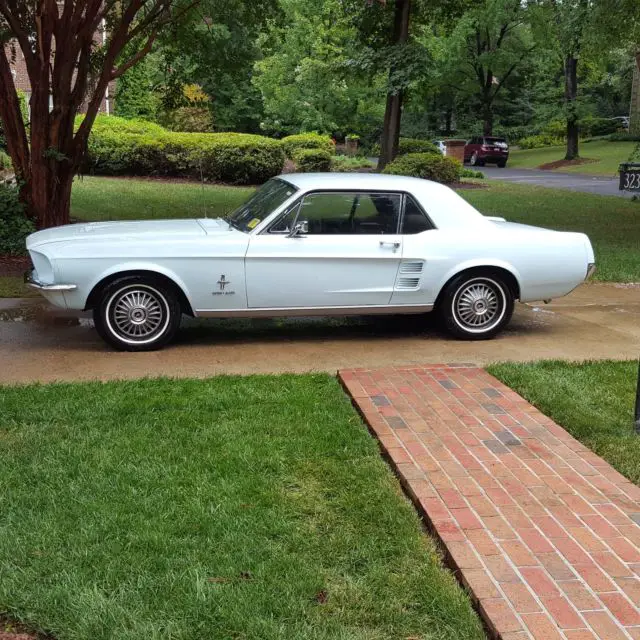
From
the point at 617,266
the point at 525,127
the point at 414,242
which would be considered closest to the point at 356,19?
the point at 617,266

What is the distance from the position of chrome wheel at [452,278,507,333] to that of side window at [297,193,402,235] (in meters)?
0.87

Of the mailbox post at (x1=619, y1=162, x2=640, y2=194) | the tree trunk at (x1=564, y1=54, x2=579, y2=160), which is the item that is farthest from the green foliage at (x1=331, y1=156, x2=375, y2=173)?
the mailbox post at (x1=619, y1=162, x2=640, y2=194)

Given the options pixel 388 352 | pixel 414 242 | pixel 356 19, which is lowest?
pixel 388 352

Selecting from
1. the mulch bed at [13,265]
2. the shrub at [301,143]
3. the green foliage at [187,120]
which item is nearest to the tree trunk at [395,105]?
the shrub at [301,143]

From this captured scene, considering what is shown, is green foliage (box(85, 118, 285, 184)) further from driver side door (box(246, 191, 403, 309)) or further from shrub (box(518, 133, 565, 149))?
shrub (box(518, 133, 565, 149))

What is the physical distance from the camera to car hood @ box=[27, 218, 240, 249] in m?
6.61

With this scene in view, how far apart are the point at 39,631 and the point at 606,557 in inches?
90.1

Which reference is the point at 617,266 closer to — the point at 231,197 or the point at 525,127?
the point at 231,197

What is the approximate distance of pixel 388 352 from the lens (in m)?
6.94

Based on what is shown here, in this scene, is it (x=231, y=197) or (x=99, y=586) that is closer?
(x=99, y=586)

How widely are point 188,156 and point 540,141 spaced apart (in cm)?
3481

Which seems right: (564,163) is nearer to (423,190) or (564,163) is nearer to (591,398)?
(423,190)

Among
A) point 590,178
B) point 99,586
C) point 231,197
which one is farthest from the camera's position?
point 590,178

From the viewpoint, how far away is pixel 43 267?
654cm
